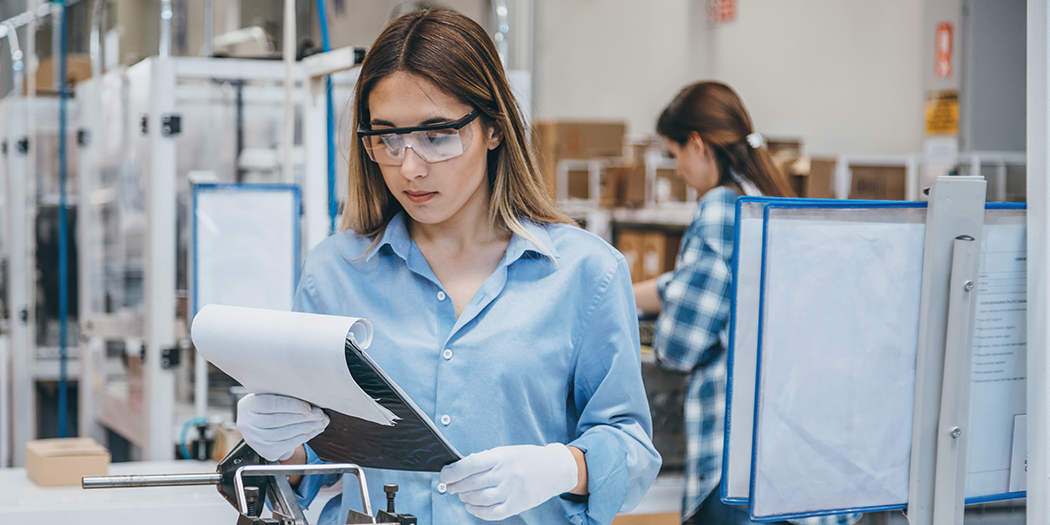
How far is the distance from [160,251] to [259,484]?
Answer: 1669 millimetres

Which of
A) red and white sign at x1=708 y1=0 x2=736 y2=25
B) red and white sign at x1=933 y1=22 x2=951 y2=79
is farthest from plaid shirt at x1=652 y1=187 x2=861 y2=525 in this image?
red and white sign at x1=708 y1=0 x2=736 y2=25

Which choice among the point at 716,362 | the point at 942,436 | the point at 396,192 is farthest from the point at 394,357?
the point at 716,362

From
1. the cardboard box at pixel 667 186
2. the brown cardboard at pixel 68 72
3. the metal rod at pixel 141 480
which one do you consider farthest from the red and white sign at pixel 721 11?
the metal rod at pixel 141 480

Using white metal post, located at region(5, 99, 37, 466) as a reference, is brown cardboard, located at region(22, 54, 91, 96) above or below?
above

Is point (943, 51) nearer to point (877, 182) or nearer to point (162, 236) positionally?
point (877, 182)

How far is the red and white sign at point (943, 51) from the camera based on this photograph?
5.30 m

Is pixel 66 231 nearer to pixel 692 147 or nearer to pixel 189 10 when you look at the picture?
pixel 189 10

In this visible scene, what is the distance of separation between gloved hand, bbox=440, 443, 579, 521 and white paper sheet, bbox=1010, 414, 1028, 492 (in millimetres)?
672

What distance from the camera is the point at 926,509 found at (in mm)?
1352

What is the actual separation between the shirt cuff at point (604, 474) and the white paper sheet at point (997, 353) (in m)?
0.51

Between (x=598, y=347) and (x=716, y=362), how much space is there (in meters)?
1.15

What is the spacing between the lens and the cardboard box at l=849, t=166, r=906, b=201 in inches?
155

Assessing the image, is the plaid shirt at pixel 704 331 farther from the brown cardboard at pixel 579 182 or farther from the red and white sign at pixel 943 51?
the brown cardboard at pixel 579 182

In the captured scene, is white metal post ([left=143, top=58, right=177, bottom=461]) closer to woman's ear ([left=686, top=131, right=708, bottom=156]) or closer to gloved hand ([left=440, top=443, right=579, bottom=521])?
woman's ear ([left=686, top=131, right=708, bottom=156])
